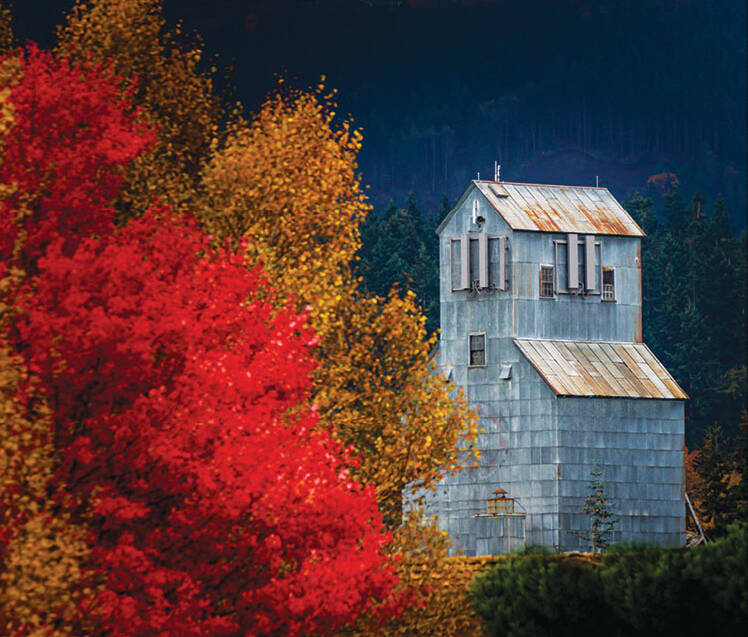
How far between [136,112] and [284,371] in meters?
8.91

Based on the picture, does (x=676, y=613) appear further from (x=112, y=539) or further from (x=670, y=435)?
(x=670, y=435)

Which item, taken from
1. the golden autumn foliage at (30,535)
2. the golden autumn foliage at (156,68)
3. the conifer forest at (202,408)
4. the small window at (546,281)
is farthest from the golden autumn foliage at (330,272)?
the small window at (546,281)

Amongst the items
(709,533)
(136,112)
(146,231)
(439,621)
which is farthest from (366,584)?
(709,533)

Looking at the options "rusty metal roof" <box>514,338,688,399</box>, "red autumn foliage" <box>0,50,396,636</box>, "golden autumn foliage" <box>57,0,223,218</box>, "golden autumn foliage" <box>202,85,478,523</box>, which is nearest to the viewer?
"red autumn foliage" <box>0,50,396,636</box>

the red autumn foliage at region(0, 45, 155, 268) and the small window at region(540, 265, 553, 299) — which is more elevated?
the small window at region(540, 265, 553, 299)

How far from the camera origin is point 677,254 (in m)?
135

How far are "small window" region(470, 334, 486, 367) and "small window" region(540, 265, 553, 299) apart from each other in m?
3.27

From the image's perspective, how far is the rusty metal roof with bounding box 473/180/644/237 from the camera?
64.6 metres

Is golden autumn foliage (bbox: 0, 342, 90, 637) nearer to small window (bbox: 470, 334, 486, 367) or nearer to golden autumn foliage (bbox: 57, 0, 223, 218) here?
golden autumn foliage (bbox: 57, 0, 223, 218)

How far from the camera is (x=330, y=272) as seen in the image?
3662 cm

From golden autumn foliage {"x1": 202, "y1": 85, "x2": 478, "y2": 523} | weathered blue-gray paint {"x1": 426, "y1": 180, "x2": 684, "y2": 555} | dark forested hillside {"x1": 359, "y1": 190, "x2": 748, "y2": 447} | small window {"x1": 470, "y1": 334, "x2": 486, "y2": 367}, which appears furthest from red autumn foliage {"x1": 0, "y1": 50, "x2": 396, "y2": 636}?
dark forested hillside {"x1": 359, "y1": 190, "x2": 748, "y2": 447}

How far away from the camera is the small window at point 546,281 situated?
6412 centimetres

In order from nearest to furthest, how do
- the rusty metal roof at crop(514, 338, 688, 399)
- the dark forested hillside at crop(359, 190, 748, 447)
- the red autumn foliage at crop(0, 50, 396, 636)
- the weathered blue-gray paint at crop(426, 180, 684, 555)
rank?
the red autumn foliage at crop(0, 50, 396, 636), the weathered blue-gray paint at crop(426, 180, 684, 555), the rusty metal roof at crop(514, 338, 688, 399), the dark forested hillside at crop(359, 190, 748, 447)

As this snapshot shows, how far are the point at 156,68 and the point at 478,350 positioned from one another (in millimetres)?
29337
